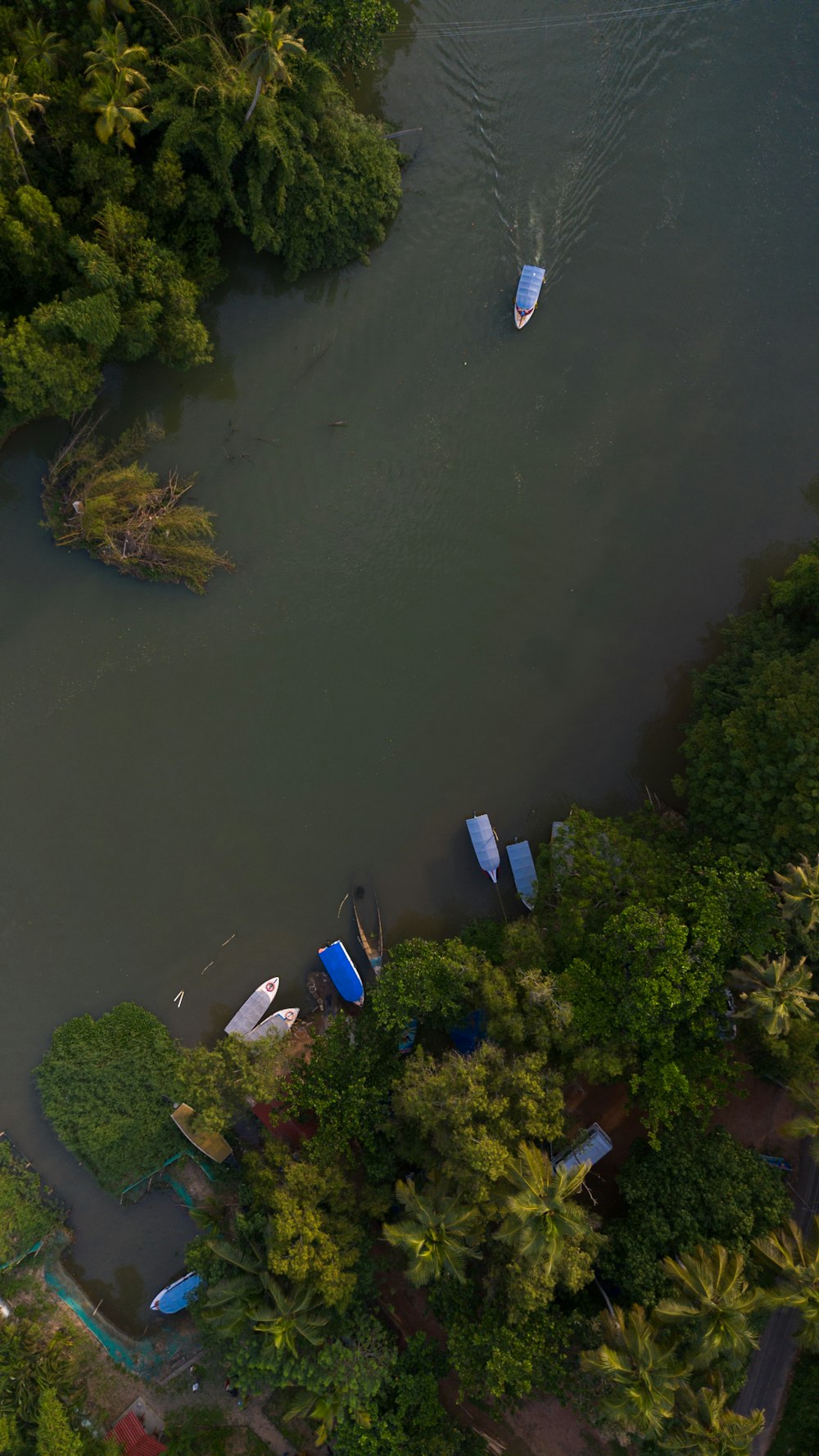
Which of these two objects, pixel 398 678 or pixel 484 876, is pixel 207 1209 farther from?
pixel 398 678

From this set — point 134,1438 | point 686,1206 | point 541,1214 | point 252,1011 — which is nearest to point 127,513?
point 252,1011

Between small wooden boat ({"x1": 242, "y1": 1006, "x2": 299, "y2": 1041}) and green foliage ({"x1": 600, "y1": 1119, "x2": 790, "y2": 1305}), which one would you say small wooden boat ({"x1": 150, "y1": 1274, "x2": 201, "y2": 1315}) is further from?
green foliage ({"x1": 600, "y1": 1119, "x2": 790, "y2": 1305})

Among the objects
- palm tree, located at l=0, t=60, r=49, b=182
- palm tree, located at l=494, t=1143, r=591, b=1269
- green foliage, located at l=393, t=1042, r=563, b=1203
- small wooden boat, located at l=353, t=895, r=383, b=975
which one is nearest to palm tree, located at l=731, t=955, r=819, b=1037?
green foliage, located at l=393, t=1042, r=563, b=1203

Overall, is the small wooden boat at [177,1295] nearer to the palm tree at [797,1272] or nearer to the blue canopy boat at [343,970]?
the blue canopy boat at [343,970]

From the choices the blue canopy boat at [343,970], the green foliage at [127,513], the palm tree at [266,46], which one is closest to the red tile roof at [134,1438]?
the blue canopy boat at [343,970]

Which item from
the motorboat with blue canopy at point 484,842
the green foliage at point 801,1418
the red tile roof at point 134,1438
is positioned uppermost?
the motorboat with blue canopy at point 484,842

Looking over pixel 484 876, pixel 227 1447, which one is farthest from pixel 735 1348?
pixel 227 1447
